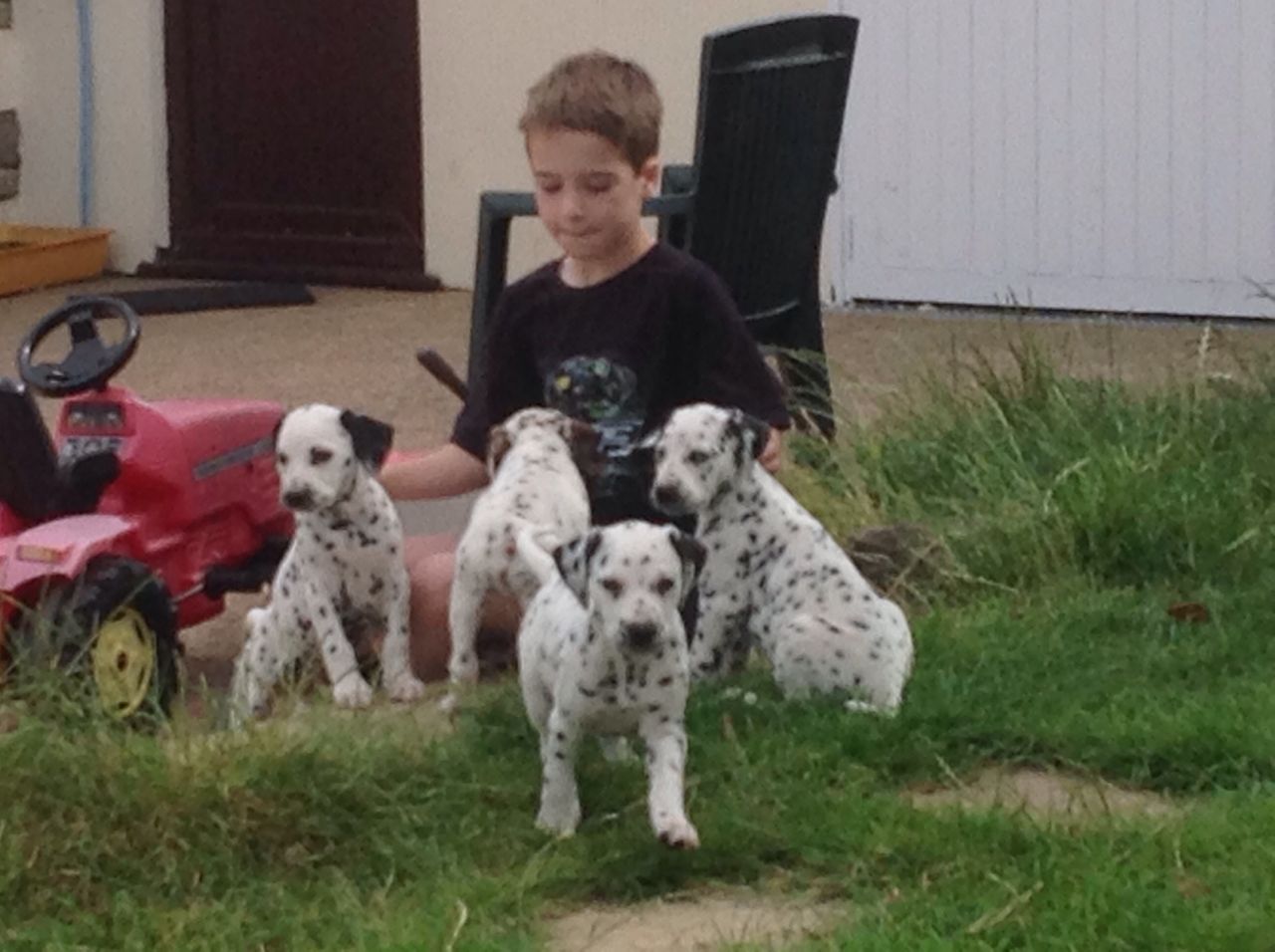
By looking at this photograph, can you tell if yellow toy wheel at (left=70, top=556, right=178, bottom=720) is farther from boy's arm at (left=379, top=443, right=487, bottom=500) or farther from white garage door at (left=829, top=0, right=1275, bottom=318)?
white garage door at (left=829, top=0, right=1275, bottom=318)

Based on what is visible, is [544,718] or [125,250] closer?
[544,718]

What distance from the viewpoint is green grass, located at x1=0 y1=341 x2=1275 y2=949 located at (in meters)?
3.22

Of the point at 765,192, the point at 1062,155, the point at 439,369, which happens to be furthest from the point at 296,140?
the point at 439,369

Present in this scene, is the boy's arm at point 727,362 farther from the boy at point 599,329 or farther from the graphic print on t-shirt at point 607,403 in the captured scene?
the graphic print on t-shirt at point 607,403

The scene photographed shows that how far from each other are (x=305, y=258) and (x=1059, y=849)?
7.69 m

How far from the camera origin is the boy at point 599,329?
14.6ft

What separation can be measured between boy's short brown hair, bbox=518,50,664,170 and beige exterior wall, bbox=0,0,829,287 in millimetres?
4962

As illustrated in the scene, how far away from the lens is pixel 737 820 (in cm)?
353

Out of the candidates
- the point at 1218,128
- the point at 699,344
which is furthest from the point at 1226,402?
the point at 1218,128

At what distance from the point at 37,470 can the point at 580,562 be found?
147 centimetres

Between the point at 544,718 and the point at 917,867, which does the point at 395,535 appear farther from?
the point at 917,867

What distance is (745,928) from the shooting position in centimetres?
322

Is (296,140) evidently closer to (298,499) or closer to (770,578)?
(298,499)

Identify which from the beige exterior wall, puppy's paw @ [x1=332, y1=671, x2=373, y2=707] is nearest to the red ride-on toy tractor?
puppy's paw @ [x1=332, y1=671, x2=373, y2=707]
